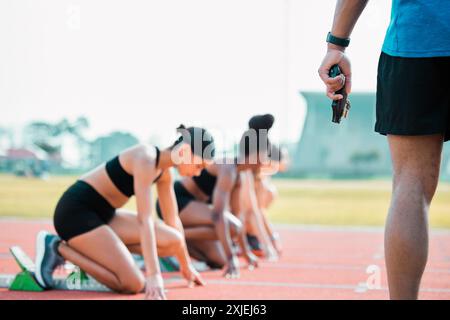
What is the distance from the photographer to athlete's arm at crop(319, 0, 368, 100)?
258 cm

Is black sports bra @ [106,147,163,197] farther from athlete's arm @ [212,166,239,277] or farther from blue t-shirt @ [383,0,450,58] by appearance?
blue t-shirt @ [383,0,450,58]

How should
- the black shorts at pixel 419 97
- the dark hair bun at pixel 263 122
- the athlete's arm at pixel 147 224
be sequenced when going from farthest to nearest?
the dark hair bun at pixel 263 122
the athlete's arm at pixel 147 224
the black shorts at pixel 419 97

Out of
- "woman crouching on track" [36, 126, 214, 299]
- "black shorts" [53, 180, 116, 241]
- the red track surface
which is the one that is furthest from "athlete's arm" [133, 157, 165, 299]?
"black shorts" [53, 180, 116, 241]

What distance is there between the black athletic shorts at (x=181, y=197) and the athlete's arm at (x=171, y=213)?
4.55 ft

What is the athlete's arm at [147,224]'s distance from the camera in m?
4.59

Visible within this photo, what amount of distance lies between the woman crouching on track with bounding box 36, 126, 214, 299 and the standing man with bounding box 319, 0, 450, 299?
2.64m

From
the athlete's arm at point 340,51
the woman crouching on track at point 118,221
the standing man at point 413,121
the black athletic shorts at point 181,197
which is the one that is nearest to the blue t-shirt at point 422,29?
the standing man at point 413,121

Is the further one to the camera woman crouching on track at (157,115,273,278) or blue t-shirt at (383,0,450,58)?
woman crouching on track at (157,115,273,278)

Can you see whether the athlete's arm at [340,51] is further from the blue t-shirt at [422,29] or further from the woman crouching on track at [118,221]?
the woman crouching on track at [118,221]

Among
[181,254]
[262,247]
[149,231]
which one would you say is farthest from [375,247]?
[149,231]

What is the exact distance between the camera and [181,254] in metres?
5.44

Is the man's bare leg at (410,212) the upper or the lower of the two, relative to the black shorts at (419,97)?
lower
